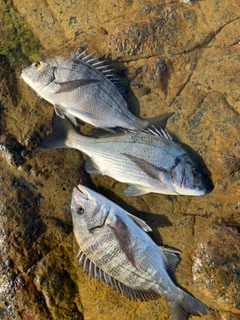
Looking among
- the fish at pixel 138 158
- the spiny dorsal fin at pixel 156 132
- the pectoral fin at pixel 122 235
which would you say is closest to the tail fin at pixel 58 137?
the fish at pixel 138 158

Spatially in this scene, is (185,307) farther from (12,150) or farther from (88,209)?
(12,150)

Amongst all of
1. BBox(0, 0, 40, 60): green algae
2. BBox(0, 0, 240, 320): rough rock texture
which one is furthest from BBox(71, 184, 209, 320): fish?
BBox(0, 0, 40, 60): green algae

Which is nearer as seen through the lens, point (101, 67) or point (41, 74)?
point (41, 74)

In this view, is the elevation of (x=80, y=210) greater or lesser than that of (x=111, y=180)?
greater

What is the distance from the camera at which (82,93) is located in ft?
11.8

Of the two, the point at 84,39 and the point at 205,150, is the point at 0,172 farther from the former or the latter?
the point at 205,150

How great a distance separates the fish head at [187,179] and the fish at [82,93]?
586 mm

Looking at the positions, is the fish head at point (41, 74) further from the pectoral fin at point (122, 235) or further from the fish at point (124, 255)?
the pectoral fin at point (122, 235)

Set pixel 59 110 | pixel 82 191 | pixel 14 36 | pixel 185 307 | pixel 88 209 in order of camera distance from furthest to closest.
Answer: pixel 14 36 < pixel 59 110 < pixel 82 191 < pixel 88 209 < pixel 185 307

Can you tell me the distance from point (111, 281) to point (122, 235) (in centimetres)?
56

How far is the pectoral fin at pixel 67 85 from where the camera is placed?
3545mm

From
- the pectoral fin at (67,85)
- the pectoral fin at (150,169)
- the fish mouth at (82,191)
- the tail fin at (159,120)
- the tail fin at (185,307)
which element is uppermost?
the pectoral fin at (67,85)

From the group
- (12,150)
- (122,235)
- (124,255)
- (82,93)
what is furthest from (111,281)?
(82,93)

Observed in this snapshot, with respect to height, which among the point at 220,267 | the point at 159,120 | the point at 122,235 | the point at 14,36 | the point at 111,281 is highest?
the point at 14,36
